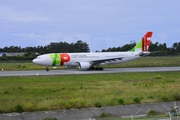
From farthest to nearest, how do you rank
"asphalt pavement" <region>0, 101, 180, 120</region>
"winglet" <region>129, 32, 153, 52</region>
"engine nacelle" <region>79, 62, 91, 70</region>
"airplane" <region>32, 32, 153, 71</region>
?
"winglet" <region>129, 32, 153, 52</region> < "airplane" <region>32, 32, 153, 71</region> < "engine nacelle" <region>79, 62, 91, 70</region> < "asphalt pavement" <region>0, 101, 180, 120</region>

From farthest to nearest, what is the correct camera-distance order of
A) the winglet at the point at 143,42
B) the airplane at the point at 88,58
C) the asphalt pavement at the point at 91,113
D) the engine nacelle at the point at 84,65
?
the winglet at the point at 143,42
the airplane at the point at 88,58
the engine nacelle at the point at 84,65
the asphalt pavement at the point at 91,113

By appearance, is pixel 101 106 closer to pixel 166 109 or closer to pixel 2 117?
pixel 166 109

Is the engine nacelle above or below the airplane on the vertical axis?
below

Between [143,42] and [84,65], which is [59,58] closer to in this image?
[84,65]

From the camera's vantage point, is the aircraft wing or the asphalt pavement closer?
the asphalt pavement

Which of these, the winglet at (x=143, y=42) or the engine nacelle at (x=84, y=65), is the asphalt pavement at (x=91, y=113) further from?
the winglet at (x=143, y=42)

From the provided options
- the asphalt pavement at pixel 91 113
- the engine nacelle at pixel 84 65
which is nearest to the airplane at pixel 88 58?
the engine nacelle at pixel 84 65

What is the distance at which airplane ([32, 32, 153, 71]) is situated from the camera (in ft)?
172

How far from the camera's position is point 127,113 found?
17141 mm

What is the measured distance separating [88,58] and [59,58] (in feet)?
17.2

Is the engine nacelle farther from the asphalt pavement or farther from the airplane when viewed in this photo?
the asphalt pavement

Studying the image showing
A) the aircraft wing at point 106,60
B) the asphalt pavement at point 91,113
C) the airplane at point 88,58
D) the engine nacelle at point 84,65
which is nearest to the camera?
the asphalt pavement at point 91,113

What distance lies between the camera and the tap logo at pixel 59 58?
52.5 m

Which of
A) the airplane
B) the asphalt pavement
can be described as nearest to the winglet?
the airplane
